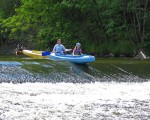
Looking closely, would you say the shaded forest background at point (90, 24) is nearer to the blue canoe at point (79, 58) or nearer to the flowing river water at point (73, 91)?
the blue canoe at point (79, 58)

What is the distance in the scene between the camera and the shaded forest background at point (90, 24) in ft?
108

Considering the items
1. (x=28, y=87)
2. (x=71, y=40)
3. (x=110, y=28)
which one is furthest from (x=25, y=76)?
(x=71, y=40)

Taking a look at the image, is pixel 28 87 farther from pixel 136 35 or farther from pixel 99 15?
pixel 99 15

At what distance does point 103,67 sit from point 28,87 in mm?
6187

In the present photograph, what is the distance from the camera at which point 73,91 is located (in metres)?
14.0

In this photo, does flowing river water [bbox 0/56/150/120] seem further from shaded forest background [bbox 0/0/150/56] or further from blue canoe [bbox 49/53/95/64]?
shaded forest background [bbox 0/0/150/56]

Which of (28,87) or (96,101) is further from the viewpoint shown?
(28,87)

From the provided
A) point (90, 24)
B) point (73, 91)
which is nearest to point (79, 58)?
point (73, 91)

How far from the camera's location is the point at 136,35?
32.9m

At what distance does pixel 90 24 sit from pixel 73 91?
77.7ft

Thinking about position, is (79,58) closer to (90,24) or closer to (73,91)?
(73,91)

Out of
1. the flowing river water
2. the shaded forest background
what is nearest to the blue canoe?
the flowing river water

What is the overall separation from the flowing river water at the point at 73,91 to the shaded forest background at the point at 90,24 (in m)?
12.6

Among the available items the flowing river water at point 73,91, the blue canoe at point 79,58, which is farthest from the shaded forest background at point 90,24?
the flowing river water at point 73,91
